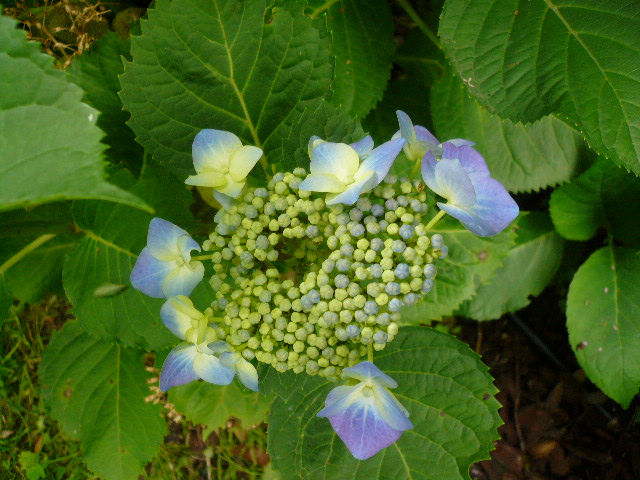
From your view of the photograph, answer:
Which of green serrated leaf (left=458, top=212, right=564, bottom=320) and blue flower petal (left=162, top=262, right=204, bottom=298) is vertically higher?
blue flower petal (left=162, top=262, right=204, bottom=298)

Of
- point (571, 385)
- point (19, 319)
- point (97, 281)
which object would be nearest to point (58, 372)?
point (97, 281)

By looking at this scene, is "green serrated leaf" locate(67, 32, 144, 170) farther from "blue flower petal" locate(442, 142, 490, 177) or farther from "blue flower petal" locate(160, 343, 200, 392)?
"blue flower petal" locate(442, 142, 490, 177)

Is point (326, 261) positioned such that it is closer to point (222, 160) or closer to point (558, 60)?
point (222, 160)

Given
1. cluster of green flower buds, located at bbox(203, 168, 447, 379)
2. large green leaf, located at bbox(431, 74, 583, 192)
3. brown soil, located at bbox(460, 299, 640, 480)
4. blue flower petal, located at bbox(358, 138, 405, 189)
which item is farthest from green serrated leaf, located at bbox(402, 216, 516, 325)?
brown soil, located at bbox(460, 299, 640, 480)

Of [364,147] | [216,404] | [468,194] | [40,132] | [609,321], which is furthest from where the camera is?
[216,404]

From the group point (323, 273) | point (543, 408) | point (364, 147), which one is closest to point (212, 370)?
point (323, 273)

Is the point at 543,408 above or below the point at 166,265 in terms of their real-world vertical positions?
below
